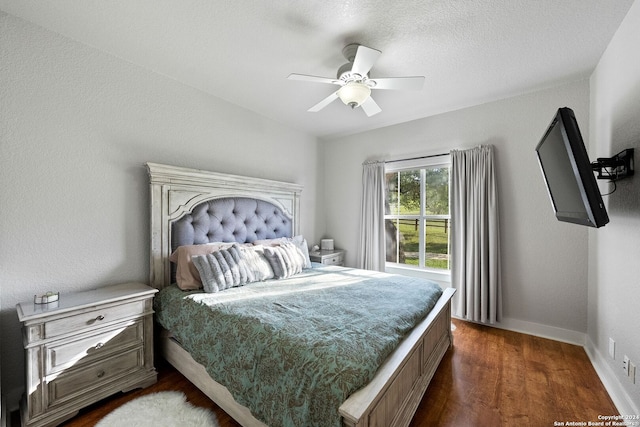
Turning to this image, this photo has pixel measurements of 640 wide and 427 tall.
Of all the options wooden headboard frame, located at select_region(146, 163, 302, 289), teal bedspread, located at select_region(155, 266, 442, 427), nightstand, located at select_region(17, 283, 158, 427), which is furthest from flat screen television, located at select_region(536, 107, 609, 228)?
nightstand, located at select_region(17, 283, 158, 427)

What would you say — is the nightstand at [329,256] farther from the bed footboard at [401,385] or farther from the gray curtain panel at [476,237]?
the bed footboard at [401,385]

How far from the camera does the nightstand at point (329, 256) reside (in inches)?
144

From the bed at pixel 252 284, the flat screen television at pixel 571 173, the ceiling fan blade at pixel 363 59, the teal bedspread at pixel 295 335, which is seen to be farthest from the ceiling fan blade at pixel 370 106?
the teal bedspread at pixel 295 335

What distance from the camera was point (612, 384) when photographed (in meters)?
1.81

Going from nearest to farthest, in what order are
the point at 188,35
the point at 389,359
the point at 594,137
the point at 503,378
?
the point at 389,359 → the point at 188,35 → the point at 503,378 → the point at 594,137

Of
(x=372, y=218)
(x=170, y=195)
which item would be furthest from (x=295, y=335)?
(x=372, y=218)

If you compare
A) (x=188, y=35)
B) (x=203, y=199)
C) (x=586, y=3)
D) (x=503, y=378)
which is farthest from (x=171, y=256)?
(x=586, y=3)

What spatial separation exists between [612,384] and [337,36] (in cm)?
316

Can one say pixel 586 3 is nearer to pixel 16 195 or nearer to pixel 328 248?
pixel 328 248

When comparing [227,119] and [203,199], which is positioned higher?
[227,119]

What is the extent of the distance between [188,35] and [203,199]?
4.55 feet

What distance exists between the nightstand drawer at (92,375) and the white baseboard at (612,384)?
325cm

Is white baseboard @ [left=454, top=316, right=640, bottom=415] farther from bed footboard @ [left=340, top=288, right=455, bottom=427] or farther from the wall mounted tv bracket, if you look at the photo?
the wall mounted tv bracket

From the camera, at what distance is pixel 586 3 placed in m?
1.59
